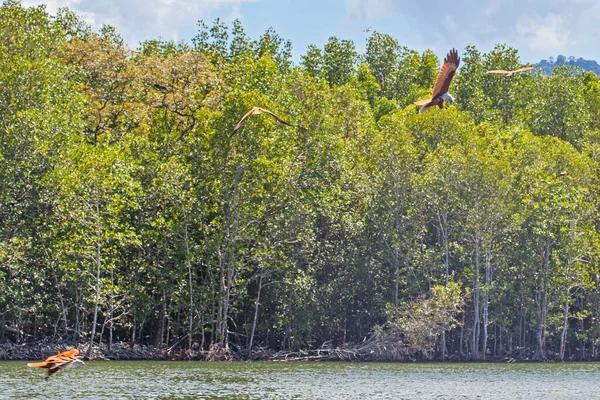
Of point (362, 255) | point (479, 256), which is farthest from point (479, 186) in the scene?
point (362, 255)

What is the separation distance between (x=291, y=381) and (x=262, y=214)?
37.5 feet

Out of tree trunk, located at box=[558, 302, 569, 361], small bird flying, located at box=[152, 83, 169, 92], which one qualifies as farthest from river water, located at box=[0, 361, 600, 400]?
small bird flying, located at box=[152, 83, 169, 92]

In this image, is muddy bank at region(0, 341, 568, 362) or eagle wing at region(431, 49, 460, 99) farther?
muddy bank at region(0, 341, 568, 362)

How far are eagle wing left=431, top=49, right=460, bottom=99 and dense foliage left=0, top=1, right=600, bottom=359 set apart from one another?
595 inches

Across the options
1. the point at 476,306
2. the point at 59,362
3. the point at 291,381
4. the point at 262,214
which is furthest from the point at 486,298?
the point at 59,362

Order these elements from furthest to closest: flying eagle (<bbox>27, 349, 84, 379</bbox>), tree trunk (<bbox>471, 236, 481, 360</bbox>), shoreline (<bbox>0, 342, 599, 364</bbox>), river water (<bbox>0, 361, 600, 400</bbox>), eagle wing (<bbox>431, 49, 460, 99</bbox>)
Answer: tree trunk (<bbox>471, 236, 481, 360</bbox>), shoreline (<bbox>0, 342, 599, 364</bbox>), river water (<bbox>0, 361, 600, 400</bbox>), eagle wing (<bbox>431, 49, 460, 99</bbox>), flying eagle (<bbox>27, 349, 84, 379</bbox>)

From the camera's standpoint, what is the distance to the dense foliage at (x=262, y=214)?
35.2m

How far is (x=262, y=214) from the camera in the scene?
38.8 metres

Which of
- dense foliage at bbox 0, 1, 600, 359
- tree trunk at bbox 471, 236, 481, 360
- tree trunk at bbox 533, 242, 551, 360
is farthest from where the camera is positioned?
tree trunk at bbox 533, 242, 551, 360

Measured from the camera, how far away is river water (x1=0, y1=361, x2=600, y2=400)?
80.0ft

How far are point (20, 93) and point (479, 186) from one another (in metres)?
20.6

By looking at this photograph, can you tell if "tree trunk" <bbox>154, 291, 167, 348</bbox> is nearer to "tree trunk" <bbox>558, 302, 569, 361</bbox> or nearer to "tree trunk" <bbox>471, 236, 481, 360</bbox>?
"tree trunk" <bbox>471, 236, 481, 360</bbox>

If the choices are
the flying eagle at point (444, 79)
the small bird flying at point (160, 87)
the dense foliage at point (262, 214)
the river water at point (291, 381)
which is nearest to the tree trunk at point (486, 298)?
the dense foliage at point (262, 214)

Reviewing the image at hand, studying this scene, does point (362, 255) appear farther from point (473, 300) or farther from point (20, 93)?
point (20, 93)
